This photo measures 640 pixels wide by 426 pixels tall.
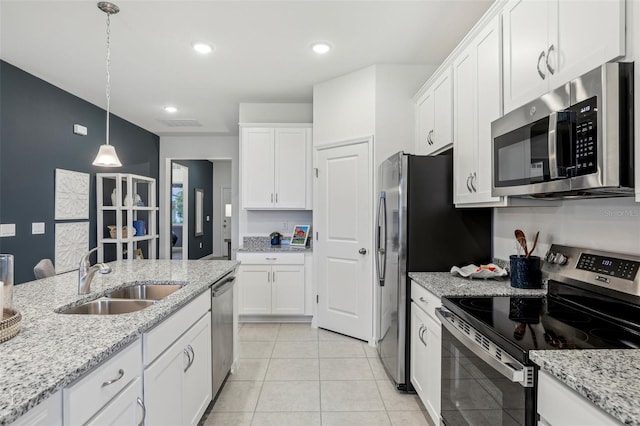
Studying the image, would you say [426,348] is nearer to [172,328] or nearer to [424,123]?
[172,328]

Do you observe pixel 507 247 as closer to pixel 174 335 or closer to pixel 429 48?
pixel 429 48

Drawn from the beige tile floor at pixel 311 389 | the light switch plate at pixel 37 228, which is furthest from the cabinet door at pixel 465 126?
the light switch plate at pixel 37 228

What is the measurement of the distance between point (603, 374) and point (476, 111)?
1604 mm

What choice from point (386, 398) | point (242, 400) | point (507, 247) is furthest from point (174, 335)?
point (507, 247)

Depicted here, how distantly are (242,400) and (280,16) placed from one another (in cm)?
277

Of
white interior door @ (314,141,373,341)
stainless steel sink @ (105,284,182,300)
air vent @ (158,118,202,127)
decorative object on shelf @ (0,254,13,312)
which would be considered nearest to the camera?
decorative object on shelf @ (0,254,13,312)

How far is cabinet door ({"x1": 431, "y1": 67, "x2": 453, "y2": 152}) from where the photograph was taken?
98.3 inches

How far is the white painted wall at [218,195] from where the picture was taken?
9805mm

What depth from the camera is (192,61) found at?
328cm

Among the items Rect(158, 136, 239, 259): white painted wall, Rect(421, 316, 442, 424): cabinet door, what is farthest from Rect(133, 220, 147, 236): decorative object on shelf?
Rect(421, 316, 442, 424): cabinet door

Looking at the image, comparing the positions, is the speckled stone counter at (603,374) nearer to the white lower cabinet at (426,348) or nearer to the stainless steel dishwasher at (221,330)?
the white lower cabinet at (426,348)

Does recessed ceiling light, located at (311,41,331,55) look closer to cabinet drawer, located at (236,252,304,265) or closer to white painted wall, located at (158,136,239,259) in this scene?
cabinet drawer, located at (236,252,304,265)

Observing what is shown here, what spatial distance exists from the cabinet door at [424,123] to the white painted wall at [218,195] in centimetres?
742

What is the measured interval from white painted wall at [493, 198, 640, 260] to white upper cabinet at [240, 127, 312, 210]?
Answer: 8.14 feet
